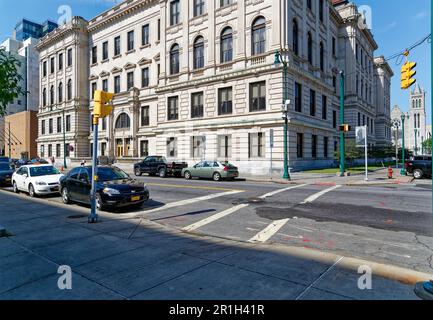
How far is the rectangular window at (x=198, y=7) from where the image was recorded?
32.8 meters

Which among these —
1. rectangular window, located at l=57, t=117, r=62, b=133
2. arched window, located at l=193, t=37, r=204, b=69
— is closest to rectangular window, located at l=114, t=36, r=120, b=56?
rectangular window, located at l=57, t=117, r=62, b=133

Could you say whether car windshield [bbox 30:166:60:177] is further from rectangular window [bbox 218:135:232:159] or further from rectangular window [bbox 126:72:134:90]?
rectangular window [bbox 126:72:134:90]

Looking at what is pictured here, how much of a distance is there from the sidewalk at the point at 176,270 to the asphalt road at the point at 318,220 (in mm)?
855

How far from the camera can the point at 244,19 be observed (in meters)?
29.1

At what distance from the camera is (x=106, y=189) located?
10352 millimetres

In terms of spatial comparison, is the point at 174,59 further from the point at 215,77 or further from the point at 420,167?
the point at 420,167

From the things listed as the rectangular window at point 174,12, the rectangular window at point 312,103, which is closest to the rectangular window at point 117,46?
the rectangular window at point 174,12

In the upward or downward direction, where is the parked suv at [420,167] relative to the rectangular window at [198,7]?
downward

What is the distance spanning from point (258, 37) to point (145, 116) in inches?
837

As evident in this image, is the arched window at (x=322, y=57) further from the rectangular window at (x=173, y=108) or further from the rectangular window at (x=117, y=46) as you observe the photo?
the rectangular window at (x=117, y=46)

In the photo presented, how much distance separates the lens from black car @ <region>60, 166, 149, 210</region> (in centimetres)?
1032

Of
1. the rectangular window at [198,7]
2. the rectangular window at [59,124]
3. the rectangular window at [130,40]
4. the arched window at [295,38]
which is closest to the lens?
the arched window at [295,38]
